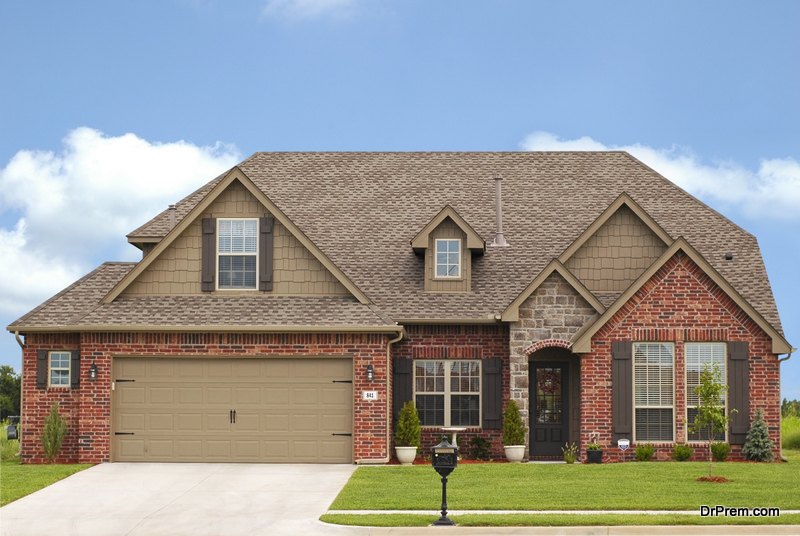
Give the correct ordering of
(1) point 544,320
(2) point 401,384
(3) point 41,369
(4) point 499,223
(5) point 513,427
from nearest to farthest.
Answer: (5) point 513,427 < (1) point 544,320 < (3) point 41,369 < (2) point 401,384 < (4) point 499,223

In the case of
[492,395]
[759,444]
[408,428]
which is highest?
[492,395]

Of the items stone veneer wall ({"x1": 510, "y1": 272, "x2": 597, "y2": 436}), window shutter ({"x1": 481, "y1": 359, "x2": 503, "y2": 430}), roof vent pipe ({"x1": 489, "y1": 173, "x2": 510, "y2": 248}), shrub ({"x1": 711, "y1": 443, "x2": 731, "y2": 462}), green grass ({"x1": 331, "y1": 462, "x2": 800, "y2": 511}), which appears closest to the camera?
green grass ({"x1": 331, "y1": 462, "x2": 800, "y2": 511})

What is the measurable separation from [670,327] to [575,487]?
6.27 metres

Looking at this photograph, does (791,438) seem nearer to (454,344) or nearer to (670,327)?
(670,327)

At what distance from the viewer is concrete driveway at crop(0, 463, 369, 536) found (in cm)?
1488

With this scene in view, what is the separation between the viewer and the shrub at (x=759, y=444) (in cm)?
2239

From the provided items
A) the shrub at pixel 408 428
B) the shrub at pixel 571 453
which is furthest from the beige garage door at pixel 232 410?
the shrub at pixel 571 453

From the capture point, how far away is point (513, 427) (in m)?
22.8

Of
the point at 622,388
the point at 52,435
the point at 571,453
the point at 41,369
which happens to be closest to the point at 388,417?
the point at 571,453

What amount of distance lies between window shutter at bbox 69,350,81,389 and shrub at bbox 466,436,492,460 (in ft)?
30.4

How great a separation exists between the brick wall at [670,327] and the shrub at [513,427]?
1395 mm

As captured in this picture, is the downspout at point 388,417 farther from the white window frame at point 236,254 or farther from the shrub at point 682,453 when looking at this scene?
the shrub at point 682,453

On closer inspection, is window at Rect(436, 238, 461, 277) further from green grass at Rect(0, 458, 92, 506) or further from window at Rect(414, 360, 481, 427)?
green grass at Rect(0, 458, 92, 506)

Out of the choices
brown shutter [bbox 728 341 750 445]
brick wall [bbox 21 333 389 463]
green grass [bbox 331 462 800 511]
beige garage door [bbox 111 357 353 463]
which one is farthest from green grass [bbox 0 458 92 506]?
brown shutter [bbox 728 341 750 445]
